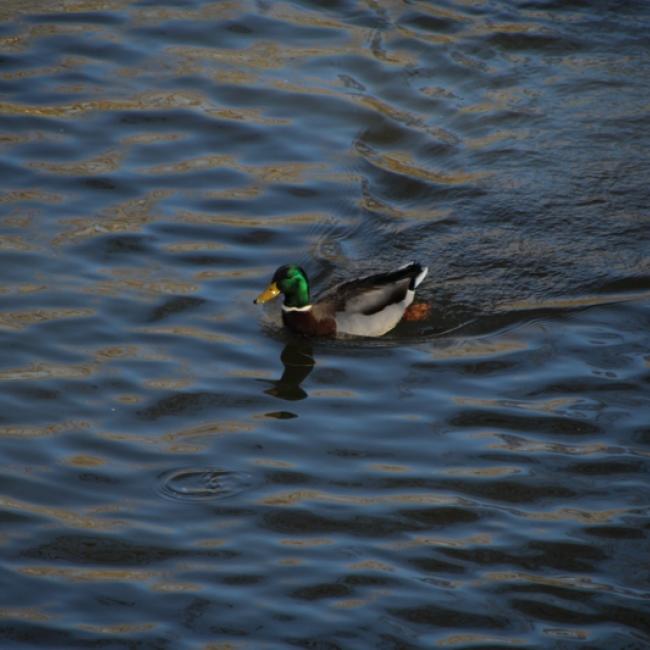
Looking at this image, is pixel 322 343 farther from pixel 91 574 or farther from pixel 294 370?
pixel 91 574

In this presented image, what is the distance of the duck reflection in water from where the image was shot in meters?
9.13

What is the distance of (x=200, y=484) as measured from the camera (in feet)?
25.5

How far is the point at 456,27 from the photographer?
15281 mm

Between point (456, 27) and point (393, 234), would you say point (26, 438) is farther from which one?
point (456, 27)

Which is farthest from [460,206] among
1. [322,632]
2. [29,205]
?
[322,632]

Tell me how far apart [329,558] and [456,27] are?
9506mm

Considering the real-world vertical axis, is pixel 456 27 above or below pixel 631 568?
above

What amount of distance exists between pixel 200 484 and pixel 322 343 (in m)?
2.63

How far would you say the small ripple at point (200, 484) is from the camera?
7.63 metres

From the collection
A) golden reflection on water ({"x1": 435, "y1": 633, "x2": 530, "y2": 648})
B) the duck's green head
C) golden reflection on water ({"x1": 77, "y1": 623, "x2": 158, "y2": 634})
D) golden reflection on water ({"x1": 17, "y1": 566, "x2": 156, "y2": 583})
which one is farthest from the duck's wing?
golden reflection on water ({"x1": 77, "y1": 623, "x2": 158, "y2": 634})

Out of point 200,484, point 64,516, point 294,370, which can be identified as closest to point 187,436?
point 200,484

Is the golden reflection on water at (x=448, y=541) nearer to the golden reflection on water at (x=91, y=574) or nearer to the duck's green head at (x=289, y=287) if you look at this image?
the golden reflection on water at (x=91, y=574)

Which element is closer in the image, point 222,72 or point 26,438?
point 26,438

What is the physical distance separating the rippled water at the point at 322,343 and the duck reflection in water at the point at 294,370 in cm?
3
